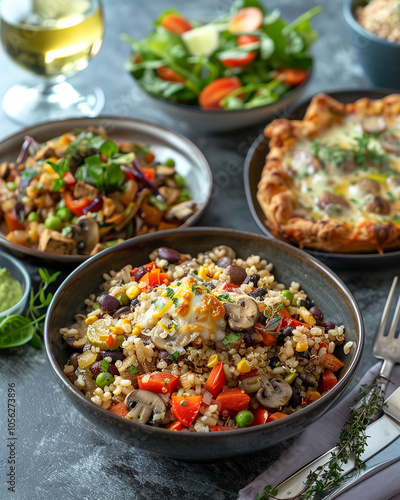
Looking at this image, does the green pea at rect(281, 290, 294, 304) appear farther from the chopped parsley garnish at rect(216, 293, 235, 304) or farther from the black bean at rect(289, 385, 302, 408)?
the black bean at rect(289, 385, 302, 408)

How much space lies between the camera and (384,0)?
5.19 metres

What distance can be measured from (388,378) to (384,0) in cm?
358

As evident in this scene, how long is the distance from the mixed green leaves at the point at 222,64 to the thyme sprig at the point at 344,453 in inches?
106

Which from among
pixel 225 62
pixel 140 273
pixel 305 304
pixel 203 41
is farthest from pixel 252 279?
pixel 203 41

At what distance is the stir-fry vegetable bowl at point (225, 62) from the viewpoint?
4.77m

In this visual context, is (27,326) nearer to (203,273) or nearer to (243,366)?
(203,273)

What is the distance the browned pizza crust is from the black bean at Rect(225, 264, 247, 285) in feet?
2.50

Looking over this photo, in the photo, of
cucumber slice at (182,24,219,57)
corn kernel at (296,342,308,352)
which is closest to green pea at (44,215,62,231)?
corn kernel at (296,342,308,352)

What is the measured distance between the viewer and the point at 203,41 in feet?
16.4

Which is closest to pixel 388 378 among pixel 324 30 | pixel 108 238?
pixel 108 238

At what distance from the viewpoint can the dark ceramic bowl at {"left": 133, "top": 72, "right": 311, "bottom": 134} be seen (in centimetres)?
450

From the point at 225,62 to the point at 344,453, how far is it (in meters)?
3.42

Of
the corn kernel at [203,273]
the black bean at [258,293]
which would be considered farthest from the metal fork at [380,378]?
the corn kernel at [203,273]

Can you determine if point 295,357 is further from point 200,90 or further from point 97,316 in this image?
point 200,90
